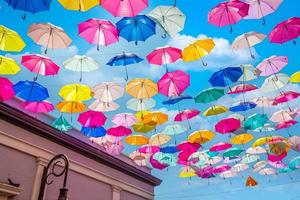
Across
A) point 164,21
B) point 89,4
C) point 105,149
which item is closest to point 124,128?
point 105,149

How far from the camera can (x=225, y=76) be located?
26.0ft

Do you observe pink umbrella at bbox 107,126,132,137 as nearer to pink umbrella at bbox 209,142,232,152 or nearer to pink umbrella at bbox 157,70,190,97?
pink umbrella at bbox 157,70,190,97

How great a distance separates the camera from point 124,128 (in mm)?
9961

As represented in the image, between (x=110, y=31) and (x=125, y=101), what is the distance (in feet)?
10.8

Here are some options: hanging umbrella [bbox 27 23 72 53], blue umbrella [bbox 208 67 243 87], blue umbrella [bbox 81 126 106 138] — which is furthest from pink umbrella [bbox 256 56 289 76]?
blue umbrella [bbox 81 126 106 138]

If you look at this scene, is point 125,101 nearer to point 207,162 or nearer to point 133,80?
point 133,80

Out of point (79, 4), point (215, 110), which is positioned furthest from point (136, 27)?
point (215, 110)

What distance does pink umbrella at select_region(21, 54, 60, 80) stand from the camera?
7246 mm

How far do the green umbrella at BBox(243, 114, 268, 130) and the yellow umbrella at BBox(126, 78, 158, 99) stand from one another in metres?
3.58

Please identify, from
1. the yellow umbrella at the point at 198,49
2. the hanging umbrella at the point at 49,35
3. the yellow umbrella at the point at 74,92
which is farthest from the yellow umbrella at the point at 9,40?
the yellow umbrella at the point at 198,49

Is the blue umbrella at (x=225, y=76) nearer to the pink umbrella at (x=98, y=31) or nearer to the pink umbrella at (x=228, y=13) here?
the pink umbrella at (x=228, y=13)

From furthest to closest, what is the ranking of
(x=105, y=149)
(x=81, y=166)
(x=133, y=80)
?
(x=105, y=149), (x=81, y=166), (x=133, y=80)

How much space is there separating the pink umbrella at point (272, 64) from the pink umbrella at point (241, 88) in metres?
0.48

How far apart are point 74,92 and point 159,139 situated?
3.89m
